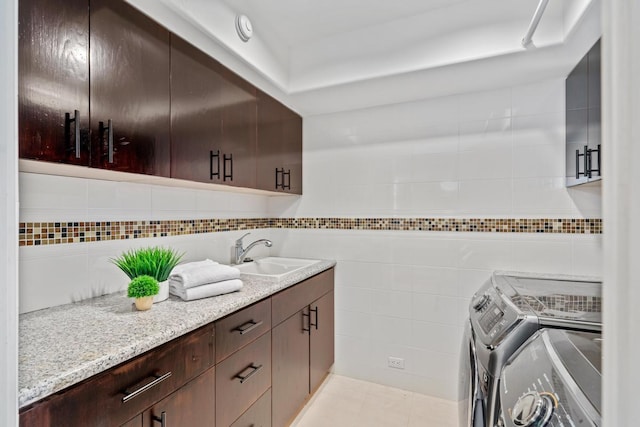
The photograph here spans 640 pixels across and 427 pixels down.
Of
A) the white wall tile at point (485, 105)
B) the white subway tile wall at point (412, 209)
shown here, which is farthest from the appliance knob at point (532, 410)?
the white wall tile at point (485, 105)

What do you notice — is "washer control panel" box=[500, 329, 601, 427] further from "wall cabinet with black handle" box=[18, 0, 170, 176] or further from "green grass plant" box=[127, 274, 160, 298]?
"wall cabinet with black handle" box=[18, 0, 170, 176]

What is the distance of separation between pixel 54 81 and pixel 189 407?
47.2 inches

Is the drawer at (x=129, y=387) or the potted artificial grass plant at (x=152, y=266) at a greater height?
the potted artificial grass plant at (x=152, y=266)

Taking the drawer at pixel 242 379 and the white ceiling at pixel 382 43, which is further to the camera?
the white ceiling at pixel 382 43

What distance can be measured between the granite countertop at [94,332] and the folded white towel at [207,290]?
0.10 feet

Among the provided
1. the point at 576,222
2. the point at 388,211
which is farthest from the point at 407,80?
the point at 576,222

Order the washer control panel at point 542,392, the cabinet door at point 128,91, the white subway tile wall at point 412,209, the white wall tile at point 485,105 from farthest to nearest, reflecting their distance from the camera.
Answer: the white wall tile at point 485,105 < the white subway tile wall at point 412,209 < the cabinet door at point 128,91 < the washer control panel at point 542,392

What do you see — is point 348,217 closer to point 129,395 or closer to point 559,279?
point 559,279

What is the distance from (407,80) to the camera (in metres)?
2.01

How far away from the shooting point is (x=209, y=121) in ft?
5.48

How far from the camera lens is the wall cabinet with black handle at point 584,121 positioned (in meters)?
1.54

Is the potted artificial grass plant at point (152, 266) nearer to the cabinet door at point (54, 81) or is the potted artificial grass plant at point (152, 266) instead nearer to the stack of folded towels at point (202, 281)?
the stack of folded towels at point (202, 281)

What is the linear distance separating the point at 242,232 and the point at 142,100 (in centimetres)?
132

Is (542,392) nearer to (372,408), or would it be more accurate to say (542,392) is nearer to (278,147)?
(372,408)
